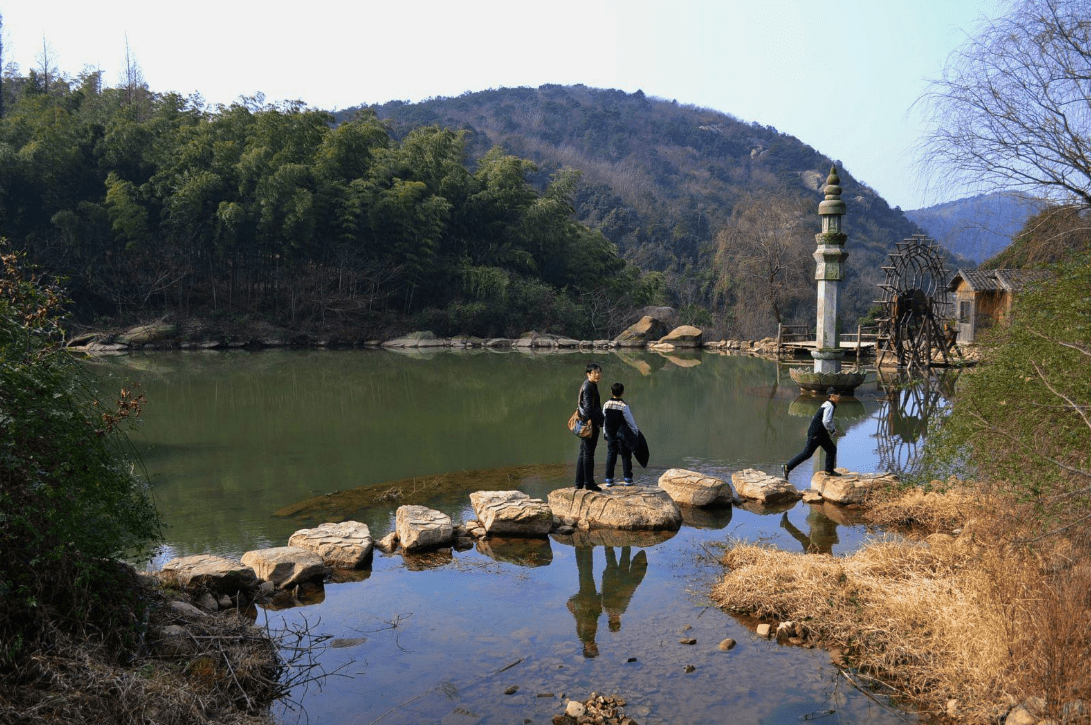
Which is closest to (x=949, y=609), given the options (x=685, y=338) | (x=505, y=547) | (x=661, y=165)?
(x=505, y=547)

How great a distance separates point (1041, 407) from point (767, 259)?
96.7ft

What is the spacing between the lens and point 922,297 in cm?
1989

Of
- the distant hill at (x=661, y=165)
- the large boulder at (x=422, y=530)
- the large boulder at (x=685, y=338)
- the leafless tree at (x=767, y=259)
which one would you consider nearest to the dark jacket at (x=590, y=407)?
the large boulder at (x=422, y=530)

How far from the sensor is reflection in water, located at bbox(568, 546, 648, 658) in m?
5.48

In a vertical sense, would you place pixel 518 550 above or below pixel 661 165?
below

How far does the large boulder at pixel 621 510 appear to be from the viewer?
7789 mm

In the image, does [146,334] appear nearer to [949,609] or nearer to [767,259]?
[767,259]

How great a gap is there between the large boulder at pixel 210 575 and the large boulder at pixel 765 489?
17.8 feet

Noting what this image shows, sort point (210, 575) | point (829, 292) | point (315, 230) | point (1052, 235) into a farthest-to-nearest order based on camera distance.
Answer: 1. point (315, 230)
2. point (829, 292)
3. point (1052, 235)
4. point (210, 575)

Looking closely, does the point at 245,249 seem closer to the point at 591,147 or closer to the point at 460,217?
the point at 460,217

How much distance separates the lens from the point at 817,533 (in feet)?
25.4

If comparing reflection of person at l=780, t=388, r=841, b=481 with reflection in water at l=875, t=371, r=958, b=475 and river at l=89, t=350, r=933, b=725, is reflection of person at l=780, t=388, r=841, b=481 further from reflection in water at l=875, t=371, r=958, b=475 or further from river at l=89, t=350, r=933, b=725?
reflection in water at l=875, t=371, r=958, b=475

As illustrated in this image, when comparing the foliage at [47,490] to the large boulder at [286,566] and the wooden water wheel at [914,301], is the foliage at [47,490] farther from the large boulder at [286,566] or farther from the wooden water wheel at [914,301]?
the wooden water wheel at [914,301]

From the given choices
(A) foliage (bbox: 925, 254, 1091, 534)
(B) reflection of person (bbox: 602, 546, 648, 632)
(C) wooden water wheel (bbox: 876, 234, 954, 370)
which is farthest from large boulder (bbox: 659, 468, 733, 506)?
(C) wooden water wheel (bbox: 876, 234, 954, 370)
